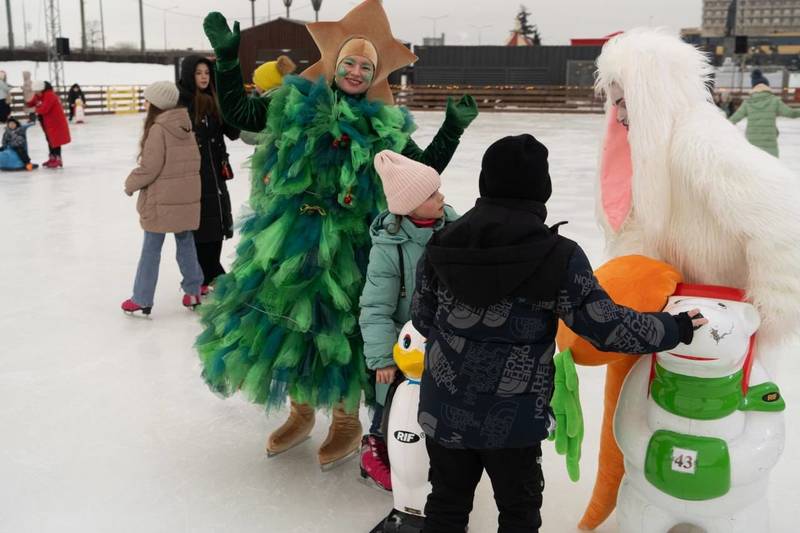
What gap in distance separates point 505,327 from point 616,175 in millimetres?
749

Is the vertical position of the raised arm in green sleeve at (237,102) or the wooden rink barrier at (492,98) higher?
the wooden rink barrier at (492,98)

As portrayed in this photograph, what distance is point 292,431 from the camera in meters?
2.70

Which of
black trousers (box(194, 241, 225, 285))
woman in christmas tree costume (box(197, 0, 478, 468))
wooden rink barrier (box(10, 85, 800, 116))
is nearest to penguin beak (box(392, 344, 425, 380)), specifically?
woman in christmas tree costume (box(197, 0, 478, 468))

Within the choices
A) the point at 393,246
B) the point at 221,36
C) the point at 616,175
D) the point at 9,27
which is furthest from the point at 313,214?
the point at 9,27

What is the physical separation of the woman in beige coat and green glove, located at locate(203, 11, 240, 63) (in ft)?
5.68

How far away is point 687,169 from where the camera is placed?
1.80 m

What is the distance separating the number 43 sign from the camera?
1778 mm

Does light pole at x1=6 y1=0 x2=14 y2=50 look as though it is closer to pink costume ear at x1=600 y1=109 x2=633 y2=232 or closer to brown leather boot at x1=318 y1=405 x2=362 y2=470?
brown leather boot at x1=318 y1=405 x2=362 y2=470

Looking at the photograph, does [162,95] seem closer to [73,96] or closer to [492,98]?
[73,96]

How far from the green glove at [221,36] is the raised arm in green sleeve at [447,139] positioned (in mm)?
616

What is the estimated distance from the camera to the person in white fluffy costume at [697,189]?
1733 millimetres

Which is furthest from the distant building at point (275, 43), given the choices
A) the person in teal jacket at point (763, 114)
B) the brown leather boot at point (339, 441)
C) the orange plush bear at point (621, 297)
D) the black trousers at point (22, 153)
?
the orange plush bear at point (621, 297)

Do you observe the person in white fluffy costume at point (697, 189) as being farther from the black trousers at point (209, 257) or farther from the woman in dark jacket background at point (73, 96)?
the woman in dark jacket background at point (73, 96)

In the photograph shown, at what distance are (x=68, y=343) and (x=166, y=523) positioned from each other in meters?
1.93
